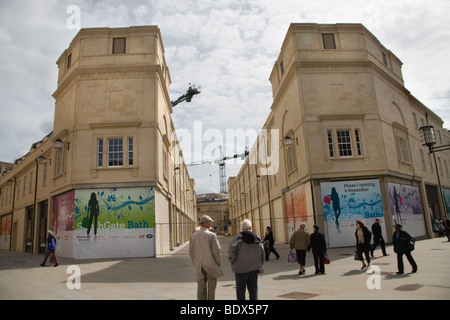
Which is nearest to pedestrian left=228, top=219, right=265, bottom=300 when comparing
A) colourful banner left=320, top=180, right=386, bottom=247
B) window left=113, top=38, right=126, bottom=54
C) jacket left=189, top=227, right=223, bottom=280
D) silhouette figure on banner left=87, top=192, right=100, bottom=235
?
jacket left=189, top=227, right=223, bottom=280

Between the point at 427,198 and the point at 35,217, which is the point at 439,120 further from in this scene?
the point at 35,217

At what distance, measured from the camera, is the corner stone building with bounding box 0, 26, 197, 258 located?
19469 millimetres

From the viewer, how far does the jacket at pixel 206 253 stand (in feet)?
18.9

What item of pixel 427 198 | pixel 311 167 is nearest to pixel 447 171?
pixel 427 198

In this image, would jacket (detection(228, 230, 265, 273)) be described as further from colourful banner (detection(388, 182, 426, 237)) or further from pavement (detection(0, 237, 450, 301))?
colourful banner (detection(388, 182, 426, 237))

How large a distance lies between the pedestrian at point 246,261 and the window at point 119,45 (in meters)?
20.3

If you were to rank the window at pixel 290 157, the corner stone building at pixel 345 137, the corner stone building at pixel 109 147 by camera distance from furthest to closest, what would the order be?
the window at pixel 290 157
the corner stone building at pixel 345 137
the corner stone building at pixel 109 147

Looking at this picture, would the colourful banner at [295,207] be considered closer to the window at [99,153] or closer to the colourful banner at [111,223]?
the colourful banner at [111,223]

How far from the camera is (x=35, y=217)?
2683 cm

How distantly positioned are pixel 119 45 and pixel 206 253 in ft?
67.7

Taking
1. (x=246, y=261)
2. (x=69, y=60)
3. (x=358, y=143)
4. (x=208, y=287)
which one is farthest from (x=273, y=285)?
(x=69, y=60)

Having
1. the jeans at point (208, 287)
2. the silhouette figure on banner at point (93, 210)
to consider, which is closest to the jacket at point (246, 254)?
the jeans at point (208, 287)

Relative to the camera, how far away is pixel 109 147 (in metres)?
20.8

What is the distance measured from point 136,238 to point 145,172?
13.5 feet
